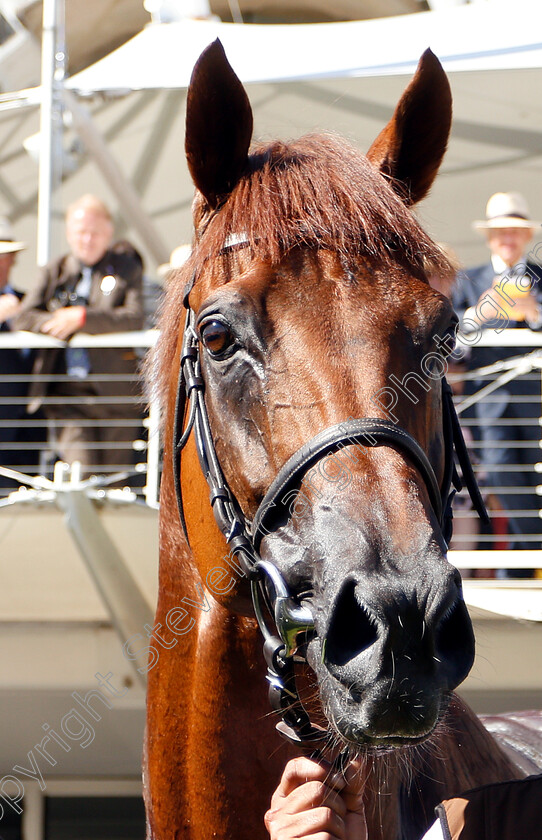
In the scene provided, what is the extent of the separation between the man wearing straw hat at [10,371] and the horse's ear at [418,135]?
3.59m

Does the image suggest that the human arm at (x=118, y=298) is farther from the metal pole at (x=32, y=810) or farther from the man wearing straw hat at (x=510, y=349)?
the metal pole at (x=32, y=810)

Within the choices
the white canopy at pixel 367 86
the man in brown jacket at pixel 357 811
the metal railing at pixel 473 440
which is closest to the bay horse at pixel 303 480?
the man in brown jacket at pixel 357 811

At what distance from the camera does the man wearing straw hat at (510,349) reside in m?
4.64

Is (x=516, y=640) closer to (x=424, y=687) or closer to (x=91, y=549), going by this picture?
(x=91, y=549)

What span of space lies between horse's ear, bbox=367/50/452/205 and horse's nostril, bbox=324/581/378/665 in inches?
40.7

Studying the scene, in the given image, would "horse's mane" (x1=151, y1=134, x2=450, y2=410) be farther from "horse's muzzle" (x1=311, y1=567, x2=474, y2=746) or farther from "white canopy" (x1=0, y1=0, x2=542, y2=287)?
"white canopy" (x1=0, y1=0, x2=542, y2=287)

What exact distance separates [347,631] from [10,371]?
4.39m

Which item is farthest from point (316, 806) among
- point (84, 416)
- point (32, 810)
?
point (32, 810)

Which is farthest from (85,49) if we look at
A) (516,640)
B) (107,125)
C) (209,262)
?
(209,262)

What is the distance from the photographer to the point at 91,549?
490 centimetres

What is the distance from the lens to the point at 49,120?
19.2 feet

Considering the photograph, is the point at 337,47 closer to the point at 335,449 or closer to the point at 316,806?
the point at 335,449

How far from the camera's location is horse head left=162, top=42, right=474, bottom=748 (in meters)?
1.36

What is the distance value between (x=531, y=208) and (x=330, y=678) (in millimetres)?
5993
